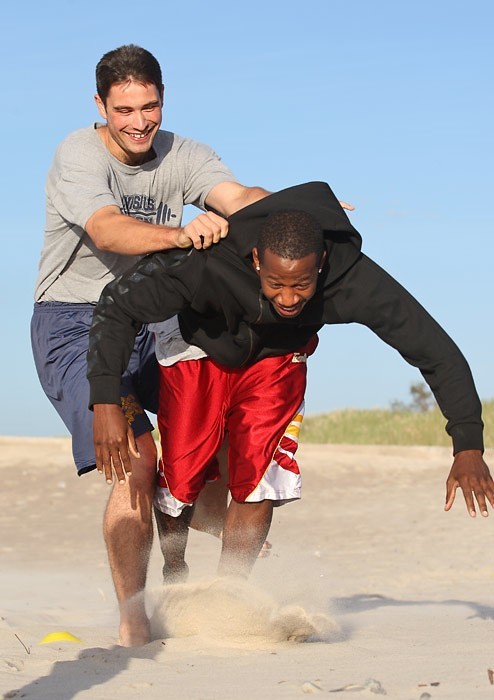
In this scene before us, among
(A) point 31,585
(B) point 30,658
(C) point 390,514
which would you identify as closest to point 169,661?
(B) point 30,658

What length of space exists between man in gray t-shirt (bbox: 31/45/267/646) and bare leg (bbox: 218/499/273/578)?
358 millimetres

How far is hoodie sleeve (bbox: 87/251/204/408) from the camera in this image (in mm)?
4699

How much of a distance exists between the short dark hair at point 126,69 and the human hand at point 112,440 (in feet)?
4.87

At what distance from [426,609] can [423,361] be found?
246 cm

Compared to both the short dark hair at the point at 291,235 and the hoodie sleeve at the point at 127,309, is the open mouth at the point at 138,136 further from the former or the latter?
the short dark hair at the point at 291,235

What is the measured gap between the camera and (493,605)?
675 centimetres

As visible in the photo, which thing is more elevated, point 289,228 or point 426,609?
point 289,228

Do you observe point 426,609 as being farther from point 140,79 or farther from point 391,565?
point 140,79

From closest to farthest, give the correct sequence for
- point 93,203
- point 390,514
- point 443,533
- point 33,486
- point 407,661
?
1. point 407,661
2. point 93,203
3. point 443,533
4. point 390,514
5. point 33,486

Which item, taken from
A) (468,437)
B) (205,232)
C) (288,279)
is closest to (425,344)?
(468,437)

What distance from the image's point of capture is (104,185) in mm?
5148

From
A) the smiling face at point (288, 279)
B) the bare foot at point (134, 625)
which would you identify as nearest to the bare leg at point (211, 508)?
the bare foot at point (134, 625)

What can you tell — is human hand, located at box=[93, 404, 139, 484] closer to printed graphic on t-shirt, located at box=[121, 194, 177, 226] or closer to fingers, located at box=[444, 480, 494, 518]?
printed graphic on t-shirt, located at box=[121, 194, 177, 226]

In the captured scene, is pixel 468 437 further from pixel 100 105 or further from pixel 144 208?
pixel 100 105
